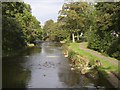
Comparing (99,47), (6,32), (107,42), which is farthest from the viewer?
(99,47)

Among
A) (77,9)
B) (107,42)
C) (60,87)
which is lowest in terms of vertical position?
(60,87)

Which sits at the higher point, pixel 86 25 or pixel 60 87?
pixel 86 25

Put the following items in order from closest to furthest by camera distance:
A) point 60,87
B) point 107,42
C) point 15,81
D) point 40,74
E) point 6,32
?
point 60,87 < point 15,81 < point 40,74 < point 6,32 < point 107,42

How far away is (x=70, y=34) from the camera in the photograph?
7875cm

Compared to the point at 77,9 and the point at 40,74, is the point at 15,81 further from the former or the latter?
the point at 77,9

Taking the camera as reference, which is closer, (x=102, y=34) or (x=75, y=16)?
(x=102, y=34)

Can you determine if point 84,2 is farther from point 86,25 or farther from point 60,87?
point 60,87

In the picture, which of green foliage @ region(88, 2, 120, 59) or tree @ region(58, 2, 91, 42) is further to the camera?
tree @ region(58, 2, 91, 42)

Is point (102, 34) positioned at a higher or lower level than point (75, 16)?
lower

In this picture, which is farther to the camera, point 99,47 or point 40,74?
point 99,47

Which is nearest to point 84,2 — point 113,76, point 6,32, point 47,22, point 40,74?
point 6,32

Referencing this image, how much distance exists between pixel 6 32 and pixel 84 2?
42.2 metres

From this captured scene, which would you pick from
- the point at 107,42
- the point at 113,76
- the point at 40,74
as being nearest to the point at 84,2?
the point at 107,42

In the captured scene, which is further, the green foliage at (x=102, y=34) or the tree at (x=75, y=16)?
the tree at (x=75, y=16)
